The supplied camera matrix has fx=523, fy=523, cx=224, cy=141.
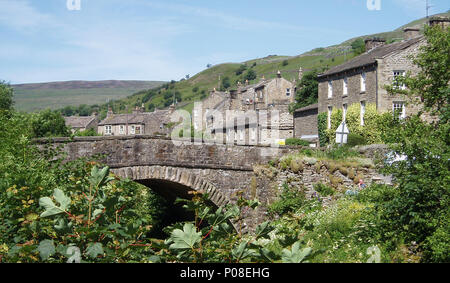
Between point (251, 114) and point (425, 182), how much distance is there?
149 feet

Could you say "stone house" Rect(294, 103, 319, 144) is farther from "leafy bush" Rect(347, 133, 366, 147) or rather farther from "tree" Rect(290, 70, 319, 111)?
"tree" Rect(290, 70, 319, 111)

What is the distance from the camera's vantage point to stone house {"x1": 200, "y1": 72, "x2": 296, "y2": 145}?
53.5 metres

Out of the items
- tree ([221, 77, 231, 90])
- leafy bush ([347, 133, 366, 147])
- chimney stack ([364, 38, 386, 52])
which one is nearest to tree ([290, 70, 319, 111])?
chimney stack ([364, 38, 386, 52])

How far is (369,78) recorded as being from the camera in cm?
4012

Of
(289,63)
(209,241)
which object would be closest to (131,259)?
(209,241)

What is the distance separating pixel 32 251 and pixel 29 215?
94 centimetres

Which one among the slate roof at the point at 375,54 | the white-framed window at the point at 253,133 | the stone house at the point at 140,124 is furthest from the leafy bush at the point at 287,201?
the stone house at the point at 140,124

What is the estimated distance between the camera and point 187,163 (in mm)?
20781

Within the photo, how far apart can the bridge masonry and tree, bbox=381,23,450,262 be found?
922 cm

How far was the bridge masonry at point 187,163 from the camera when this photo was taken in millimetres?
19141

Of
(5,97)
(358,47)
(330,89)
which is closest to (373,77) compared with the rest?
(330,89)

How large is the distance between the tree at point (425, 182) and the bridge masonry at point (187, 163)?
363 inches

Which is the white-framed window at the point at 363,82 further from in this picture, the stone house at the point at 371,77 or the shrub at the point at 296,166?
the shrub at the point at 296,166
